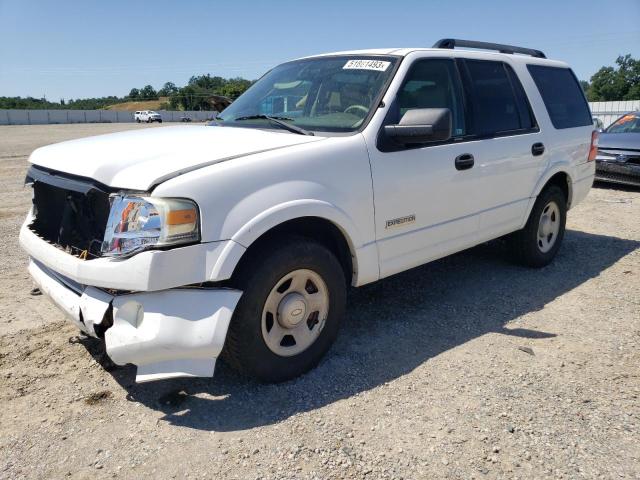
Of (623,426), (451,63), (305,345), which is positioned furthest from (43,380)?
(451,63)

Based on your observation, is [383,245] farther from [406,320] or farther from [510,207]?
[510,207]

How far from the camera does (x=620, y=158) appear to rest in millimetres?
9789

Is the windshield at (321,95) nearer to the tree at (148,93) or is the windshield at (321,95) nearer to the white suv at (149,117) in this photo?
the white suv at (149,117)

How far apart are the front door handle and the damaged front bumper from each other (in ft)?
6.63

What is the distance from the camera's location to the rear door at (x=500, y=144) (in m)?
4.11

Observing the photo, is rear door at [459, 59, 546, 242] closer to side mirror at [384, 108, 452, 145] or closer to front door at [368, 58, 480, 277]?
front door at [368, 58, 480, 277]

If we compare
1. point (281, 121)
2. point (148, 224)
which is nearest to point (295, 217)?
point (148, 224)

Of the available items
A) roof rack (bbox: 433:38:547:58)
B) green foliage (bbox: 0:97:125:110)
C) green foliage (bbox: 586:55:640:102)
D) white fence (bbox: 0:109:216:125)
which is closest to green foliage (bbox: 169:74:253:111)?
white fence (bbox: 0:109:216:125)

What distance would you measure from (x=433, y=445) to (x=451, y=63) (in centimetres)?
284

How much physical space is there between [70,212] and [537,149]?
151 inches

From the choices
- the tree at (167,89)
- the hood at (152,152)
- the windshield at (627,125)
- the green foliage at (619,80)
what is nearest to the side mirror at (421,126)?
the hood at (152,152)

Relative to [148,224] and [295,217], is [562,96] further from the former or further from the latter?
[148,224]

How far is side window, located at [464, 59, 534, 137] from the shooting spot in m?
4.17

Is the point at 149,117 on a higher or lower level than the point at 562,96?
higher
